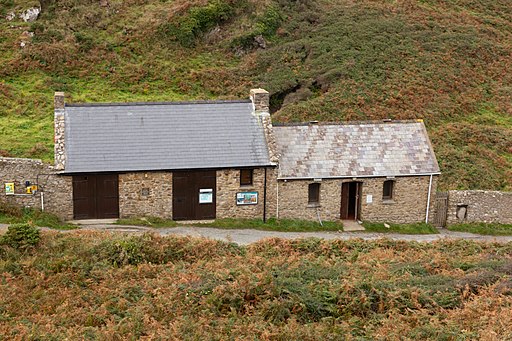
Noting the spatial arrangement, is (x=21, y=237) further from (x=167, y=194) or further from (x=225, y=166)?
(x=225, y=166)

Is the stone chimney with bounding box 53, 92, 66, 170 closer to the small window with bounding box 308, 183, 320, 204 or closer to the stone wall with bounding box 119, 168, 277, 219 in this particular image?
the stone wall with bounding box 119, 168, 277, 219

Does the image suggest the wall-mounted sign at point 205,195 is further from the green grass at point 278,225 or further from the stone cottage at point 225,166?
the green grass at point 278,225

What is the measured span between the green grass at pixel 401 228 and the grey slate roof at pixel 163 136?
563 cm

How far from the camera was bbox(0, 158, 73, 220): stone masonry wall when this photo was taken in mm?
24062

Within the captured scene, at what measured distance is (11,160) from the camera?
24.1 m

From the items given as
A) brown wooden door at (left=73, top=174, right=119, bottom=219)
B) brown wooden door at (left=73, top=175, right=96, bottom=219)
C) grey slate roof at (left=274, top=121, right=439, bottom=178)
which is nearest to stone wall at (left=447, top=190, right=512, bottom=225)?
grey slate roof at (left=274, top=121, right=439, bottom=178)

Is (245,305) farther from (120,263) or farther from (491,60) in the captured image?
(491,60)

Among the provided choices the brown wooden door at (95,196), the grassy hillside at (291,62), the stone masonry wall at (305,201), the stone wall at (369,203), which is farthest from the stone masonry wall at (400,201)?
the brown wooden door at (95,196)

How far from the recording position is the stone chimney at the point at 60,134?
2412 cm

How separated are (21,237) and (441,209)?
18.4 meters

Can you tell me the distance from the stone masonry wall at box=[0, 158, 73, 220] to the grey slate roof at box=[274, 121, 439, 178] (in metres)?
9.32

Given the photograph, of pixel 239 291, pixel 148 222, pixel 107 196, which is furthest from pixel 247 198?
pixel 239 291

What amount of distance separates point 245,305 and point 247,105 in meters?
14.1

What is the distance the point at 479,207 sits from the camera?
27391 mm
